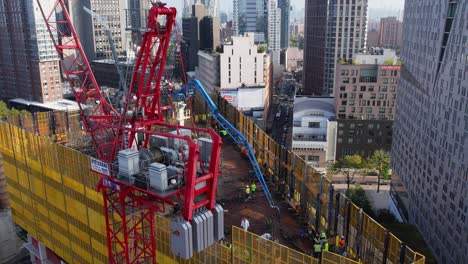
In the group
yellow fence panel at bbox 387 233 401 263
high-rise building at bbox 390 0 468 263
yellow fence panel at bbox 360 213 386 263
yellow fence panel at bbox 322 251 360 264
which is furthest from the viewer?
high-rise building at bbox 390 0 468 263

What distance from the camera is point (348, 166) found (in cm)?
7069

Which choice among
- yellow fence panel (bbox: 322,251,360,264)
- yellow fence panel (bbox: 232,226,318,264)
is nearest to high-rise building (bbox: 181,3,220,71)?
yellow fence panel (bbox: 232,226,318,264)

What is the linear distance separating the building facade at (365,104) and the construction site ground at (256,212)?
2022 inches

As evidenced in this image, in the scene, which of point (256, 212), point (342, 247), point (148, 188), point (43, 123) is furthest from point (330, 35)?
point (148, 188)

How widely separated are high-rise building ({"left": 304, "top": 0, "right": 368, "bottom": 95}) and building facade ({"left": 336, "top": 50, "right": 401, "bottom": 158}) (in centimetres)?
2858

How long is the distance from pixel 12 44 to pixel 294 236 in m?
92.3

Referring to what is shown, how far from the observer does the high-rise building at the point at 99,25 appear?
408ft

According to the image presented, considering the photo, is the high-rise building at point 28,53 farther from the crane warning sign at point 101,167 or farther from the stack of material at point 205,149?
the stack of material at point 205,149

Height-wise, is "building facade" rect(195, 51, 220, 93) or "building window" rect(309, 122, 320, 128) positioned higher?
"building facade" rect(195, 51, 220, 93)

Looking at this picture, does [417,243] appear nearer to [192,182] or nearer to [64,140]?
[192,182]

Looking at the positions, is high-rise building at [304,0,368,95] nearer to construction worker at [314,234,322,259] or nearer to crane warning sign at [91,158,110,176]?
construction worker at [314,234,322,259]

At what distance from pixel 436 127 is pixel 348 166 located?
99.9 feet

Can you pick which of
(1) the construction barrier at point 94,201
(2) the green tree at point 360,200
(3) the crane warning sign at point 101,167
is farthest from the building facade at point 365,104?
(3) the crane warning sign at point 101,167

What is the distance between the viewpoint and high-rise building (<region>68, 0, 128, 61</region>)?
408 feet
